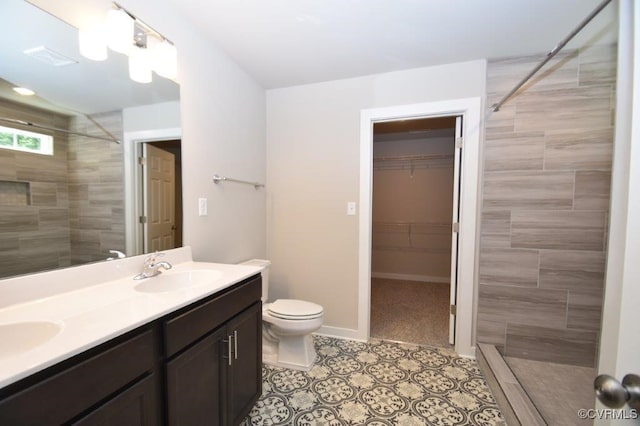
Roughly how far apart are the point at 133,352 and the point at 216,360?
434 mm

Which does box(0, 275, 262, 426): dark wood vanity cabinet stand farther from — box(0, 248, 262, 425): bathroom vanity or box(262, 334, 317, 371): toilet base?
box(262, 334, 317, 371): toilet base

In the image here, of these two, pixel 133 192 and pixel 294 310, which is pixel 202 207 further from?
pixel 294 310

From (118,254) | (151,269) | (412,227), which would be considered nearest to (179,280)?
(151,269)

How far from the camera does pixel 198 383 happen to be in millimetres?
1050

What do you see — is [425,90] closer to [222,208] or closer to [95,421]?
[222,208]

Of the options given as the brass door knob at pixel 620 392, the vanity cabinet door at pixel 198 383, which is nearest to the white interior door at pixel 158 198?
the vanity cabinet door at pixel 198 383

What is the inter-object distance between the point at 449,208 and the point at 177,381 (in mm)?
4015

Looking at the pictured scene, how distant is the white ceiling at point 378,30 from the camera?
4.80 ft

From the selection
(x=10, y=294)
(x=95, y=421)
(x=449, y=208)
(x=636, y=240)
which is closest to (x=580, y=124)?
(x=636, y=240)

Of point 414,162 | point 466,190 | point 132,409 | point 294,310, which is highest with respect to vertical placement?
point 414,162

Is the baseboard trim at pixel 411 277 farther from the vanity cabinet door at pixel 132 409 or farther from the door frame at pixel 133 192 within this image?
the vanity cabinet door at pixel 132 409

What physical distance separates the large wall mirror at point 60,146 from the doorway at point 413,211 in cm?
296

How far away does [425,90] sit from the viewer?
2121mm

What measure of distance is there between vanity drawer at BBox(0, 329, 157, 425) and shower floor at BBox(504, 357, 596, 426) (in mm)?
1797
